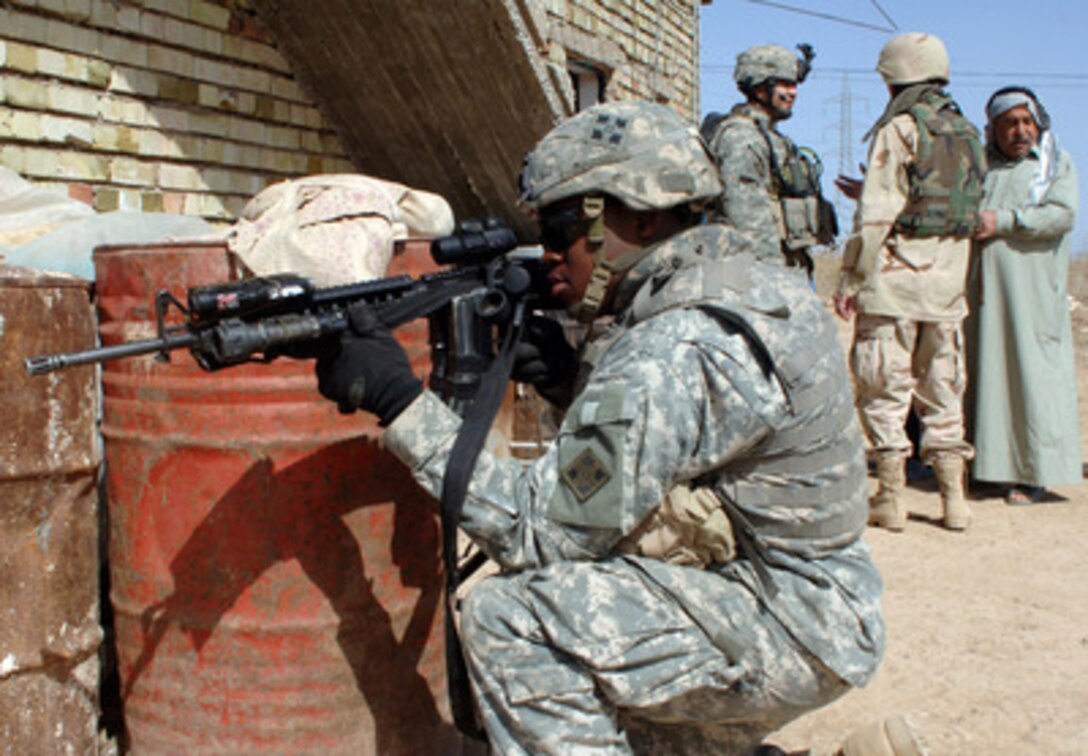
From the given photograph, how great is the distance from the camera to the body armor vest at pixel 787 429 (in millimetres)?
2078

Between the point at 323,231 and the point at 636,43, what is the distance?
6.49 m

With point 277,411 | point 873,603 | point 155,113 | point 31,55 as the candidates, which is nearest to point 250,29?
point 155,113

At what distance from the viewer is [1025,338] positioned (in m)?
5.46

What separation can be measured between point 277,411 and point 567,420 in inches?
26.7

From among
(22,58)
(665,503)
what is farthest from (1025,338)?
(22,58)

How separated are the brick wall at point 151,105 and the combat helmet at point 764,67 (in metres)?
2.26

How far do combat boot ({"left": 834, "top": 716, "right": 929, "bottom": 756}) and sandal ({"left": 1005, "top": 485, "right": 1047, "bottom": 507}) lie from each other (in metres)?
3.15

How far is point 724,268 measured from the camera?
2.16 m

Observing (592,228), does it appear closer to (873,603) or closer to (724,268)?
(724,268)

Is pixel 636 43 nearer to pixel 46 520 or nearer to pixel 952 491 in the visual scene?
pixel 952 491

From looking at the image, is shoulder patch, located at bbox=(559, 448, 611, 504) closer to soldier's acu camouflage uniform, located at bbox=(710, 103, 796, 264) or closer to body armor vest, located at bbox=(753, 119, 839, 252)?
soldier's acu camouflage uniform, located at bbox=(710, 103, 796, 264)

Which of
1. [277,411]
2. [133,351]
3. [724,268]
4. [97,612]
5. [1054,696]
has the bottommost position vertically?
[1054,696]

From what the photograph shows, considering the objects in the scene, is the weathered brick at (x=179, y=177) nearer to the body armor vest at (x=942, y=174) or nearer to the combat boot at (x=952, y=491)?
the body armor vest at (x=942, y=174)

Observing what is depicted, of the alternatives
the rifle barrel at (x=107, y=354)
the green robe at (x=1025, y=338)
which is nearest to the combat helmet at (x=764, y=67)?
the green robe at (x=1025, y=338)
